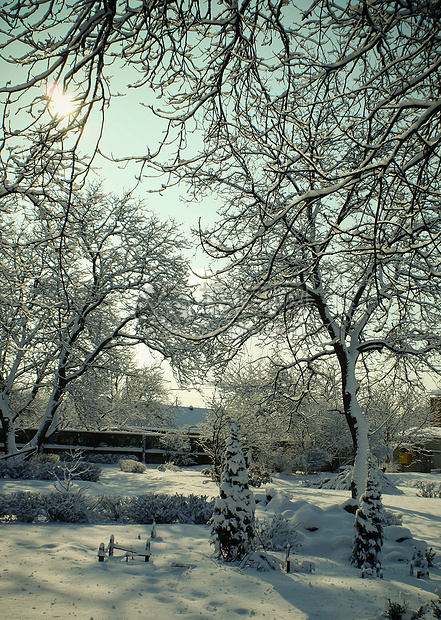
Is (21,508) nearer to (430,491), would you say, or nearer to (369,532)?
(369,532)

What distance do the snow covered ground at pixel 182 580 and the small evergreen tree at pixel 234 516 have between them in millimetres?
338

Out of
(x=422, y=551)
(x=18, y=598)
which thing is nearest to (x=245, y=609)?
(x=18, y=598)

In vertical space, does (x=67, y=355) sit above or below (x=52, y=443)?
above

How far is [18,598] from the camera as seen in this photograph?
3930 millimetres

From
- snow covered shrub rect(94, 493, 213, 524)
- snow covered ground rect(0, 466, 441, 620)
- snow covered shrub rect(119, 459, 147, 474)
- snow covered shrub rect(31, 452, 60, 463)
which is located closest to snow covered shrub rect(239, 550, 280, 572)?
snow covered ground rect(0, 466, 441, 620)

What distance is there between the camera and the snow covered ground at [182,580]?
3.96 meters

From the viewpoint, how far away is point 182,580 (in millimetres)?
4906

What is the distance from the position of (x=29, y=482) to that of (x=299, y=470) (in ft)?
53.9

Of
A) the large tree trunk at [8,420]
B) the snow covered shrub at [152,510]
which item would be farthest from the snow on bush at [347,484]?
the large tree trunk at [8,420]

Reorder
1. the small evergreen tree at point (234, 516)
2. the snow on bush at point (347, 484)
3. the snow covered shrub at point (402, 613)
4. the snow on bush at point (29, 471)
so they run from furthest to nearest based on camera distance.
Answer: the snow on bush at point (347, 484)
the snow on bush at point (29, 471)
the small evergreen tree at point (234, 516)
the snow covered shrub at point (402, 613)

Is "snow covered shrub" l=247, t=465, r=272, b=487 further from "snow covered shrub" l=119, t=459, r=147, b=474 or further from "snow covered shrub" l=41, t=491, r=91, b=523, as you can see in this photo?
"snow covered shrub" l=41, t=491, r=91, b=523

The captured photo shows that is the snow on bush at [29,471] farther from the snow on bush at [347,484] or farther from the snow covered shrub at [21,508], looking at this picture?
the snow on bush at [347,484]

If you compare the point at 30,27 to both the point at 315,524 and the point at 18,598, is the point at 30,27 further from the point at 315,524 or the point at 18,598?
the point at 315,524

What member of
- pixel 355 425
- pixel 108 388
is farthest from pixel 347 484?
pixel 108 388
